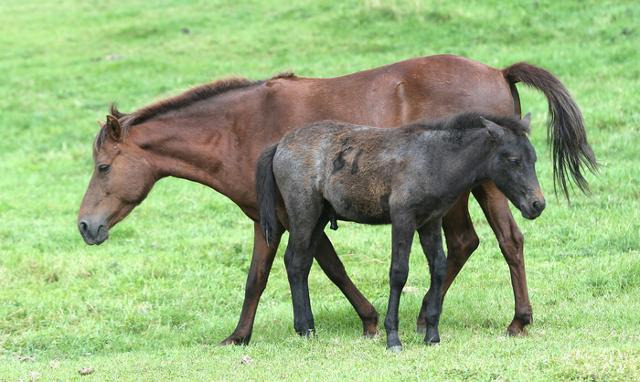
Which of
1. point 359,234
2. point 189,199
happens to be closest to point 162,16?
point 189,199

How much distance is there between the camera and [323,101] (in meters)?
7.96

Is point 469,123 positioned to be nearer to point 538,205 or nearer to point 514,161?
point 514,161

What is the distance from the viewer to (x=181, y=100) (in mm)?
8070

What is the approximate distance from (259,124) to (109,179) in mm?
1274

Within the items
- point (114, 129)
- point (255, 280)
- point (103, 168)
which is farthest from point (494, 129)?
point (103, 168)

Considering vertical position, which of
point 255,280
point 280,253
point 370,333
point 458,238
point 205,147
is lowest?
point 280,253

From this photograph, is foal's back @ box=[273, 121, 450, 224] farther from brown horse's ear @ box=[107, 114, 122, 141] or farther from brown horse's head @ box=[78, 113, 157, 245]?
brown horse's ear @ box=[107, 114, 122, 141]

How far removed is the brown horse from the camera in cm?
783

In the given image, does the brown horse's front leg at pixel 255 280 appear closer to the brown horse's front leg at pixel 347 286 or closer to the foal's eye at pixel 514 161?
the brown horse's front leg at pixel 347 286

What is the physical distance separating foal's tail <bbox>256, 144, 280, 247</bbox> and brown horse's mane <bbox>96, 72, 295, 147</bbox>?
99 cm

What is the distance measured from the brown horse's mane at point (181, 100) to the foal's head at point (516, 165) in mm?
2361

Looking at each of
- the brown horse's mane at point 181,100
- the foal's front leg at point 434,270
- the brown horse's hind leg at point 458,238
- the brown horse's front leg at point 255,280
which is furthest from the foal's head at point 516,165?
the brown horse's mane at point 181,100

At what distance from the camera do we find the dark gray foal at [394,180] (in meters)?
6.47

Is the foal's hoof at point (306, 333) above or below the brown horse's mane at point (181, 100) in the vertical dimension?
below
